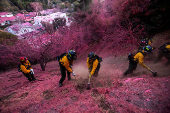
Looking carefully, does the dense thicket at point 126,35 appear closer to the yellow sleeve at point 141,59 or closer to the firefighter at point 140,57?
the firefighter at point 140,57

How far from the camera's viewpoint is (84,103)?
2928 millimetres

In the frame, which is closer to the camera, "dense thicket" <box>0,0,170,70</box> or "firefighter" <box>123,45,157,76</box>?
"firefighter" <box>123,45,157,76</box>

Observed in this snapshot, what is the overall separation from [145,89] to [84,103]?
2319 millimetres

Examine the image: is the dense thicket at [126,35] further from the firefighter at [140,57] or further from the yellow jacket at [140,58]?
the yellow jacket at [140,58]

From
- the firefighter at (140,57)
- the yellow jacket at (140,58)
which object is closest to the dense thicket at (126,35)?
the firefighter at (140,57)

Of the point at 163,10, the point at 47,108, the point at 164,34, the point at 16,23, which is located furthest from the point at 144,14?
the point at 16,23

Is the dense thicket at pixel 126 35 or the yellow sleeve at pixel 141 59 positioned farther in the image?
the dense thicket at pixel 126 35

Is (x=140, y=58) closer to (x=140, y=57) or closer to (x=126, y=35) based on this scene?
(x=140, y=57)

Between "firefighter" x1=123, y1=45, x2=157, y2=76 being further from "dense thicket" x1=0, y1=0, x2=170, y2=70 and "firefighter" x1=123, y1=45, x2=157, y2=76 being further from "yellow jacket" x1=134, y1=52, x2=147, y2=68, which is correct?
"dense thicket" x1=0, y1=0, x2=170, y2=70

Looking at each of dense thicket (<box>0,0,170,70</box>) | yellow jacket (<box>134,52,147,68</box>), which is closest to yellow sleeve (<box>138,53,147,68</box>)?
yellow jacket (<box>134,52,147,68</box>)

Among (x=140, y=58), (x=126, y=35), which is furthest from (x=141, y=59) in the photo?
(x=126, y=35)

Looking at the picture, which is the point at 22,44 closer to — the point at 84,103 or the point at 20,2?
the point at 84,103

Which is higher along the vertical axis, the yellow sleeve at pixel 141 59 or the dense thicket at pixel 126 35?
the dense thicket at pixel 126 35

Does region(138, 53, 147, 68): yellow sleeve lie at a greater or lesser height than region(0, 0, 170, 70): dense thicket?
lesser
